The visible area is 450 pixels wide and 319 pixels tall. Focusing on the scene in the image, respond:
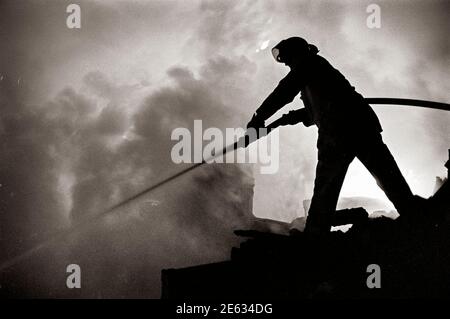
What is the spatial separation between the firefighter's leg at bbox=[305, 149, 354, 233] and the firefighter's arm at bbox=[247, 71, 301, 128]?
0.75 meters

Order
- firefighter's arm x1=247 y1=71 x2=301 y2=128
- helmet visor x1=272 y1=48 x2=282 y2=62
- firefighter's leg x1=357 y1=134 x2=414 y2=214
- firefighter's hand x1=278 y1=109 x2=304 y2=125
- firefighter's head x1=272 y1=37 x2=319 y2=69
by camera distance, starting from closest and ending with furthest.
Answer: firefighter's leg x1=357 y1=134 x2=414 y2=214 < firefighter's arm x1=247 y1=71 x2=301 y2=128 < firefighter's head x1=272 y1=37 x2=319 y2=69 < helmet visor x1=272 y1=48 x2=282 y2=62 < firefighter's hand x1=278 y1=109 x2=304 y2=125

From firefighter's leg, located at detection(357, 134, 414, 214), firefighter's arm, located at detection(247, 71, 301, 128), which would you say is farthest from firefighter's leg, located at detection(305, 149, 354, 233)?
firefighter's arm, located at detection(247, 71, 301, 128)

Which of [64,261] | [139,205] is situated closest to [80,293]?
[64,261]

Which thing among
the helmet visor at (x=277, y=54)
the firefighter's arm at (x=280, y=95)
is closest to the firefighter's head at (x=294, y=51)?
the helmet visor at (x=277, y=54)

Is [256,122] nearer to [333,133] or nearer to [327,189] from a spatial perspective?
[333,133]

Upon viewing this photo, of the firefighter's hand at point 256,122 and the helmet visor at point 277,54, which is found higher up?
the helmet visor at point 277,54

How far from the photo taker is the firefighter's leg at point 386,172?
402 cm

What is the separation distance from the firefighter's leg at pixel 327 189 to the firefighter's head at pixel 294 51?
1.09 m

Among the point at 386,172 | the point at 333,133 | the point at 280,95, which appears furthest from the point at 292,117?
the point at 386,172

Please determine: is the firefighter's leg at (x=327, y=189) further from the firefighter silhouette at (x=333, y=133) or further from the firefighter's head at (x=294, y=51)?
the firefighter's head at (x=294, y=51)

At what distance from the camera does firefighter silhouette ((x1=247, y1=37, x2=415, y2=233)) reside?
4.11 m

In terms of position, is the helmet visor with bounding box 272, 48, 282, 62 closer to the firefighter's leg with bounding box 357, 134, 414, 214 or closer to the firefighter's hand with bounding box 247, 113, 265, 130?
the firefighter's hand with bounding box 247, 113, 265, 130

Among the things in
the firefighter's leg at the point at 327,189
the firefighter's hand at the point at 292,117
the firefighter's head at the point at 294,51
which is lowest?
the firefighter's leg at the point at 327,189
